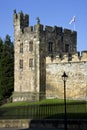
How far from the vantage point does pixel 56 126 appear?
1264 inches

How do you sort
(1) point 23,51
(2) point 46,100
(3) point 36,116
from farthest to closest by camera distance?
(1) point 23,51, (2) point 46,100, (3) point 36,116

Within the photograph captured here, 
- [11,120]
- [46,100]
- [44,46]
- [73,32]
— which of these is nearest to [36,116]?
[11,120]

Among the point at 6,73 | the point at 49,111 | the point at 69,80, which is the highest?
the point at 6,73

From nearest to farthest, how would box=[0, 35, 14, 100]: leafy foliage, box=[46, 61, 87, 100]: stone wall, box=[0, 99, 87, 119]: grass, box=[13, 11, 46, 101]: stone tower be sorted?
1. box=[0, 99, 87, 119]: grass
2. box=[46, 61, 87, 100]: stone wall
3. box=[13, 11, 46, 101]: stone tower
4. box=[0, 35, 14, 100]: leafy foliage

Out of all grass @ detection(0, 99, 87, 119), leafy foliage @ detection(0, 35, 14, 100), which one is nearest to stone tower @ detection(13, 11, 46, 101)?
leafy foliage @ detection(0, 35, 14, 100)

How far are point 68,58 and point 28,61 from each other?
23.7 feet

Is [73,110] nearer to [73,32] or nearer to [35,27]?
[35,27]

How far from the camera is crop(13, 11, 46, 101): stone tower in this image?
56.6 meters

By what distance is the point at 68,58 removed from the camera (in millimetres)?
53344

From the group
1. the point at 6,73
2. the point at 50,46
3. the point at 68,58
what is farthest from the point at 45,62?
the point at 6,73

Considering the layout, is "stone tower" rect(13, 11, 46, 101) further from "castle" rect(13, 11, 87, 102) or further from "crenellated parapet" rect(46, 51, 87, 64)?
"crenellated parapet" rect(46, 51, 87, 64)

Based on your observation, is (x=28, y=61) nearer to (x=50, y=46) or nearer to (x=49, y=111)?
(x=50, y=46)

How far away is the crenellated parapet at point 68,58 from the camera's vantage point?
51531 millimetres

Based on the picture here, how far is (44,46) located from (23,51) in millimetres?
3415
